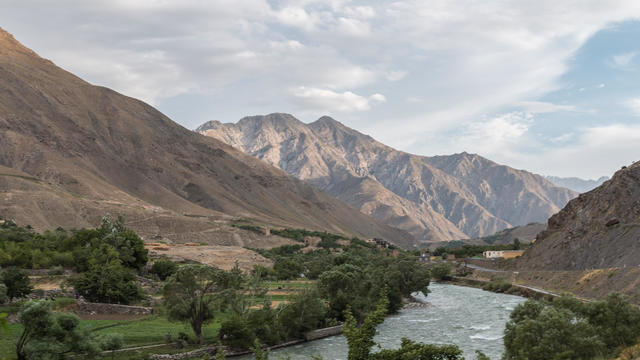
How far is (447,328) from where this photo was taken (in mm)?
60219

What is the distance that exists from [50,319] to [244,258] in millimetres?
76583

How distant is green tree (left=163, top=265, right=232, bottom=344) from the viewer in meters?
48.2

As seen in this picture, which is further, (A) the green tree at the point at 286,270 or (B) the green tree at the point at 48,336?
(A) the green tree at the point at 286,270

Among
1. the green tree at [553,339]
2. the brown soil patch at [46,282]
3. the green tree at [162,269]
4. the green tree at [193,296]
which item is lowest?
the brown soil patch at [46,282]

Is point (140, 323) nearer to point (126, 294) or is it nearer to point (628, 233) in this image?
point (126, 294)

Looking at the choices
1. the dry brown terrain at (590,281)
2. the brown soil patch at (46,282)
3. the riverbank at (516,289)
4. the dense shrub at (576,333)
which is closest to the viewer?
the dense shrub at (576,333)

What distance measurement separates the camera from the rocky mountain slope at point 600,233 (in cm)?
7962

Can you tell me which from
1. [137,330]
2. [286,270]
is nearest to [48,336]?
[137,330]

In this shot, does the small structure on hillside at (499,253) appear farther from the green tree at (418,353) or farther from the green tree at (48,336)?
the green tree at (418,353)

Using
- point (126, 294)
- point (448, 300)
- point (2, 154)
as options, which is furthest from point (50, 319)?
point (2, 154)

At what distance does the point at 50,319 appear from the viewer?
35.6 metres

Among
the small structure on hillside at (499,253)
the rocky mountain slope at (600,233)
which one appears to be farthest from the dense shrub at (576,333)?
the small structure on hillside at (499,253)

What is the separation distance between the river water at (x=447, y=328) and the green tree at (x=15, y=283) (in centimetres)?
2604

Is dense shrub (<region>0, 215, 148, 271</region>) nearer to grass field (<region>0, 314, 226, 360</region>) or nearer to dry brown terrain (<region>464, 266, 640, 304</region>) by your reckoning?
grass field (<region>0, 314, 226, 360</region>)
